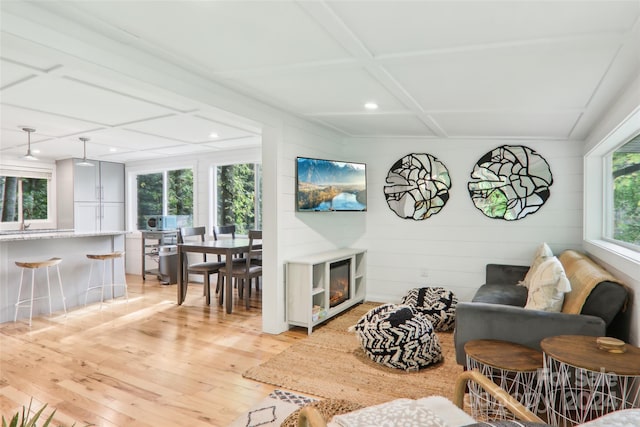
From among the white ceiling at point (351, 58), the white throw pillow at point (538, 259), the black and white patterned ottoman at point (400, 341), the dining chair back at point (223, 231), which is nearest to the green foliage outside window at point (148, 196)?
the dining chair back at point (223, 231)

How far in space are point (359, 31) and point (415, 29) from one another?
281 millimetres

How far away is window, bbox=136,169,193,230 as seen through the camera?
7152mm

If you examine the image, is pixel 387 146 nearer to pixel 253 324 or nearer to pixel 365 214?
pixel 365 214

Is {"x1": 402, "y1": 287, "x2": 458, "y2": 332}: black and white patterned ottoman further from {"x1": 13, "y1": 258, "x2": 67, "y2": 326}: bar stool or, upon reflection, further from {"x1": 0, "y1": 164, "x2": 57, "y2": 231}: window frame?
{"x1": 0, "y1": 164, "x2": 57, "y2": 231}: window frame

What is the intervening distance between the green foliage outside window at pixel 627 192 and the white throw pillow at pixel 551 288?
0.76 meters

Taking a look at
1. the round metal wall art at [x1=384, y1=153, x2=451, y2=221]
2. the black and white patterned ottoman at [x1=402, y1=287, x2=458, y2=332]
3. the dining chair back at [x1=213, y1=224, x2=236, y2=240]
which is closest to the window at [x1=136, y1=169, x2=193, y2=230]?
the dining chair back at [x1=213, y1=224, x2=236, y2=240]

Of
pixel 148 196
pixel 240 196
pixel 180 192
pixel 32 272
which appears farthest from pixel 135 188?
pixel 32 272

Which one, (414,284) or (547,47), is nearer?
(547,47)

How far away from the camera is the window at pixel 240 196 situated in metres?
6.43

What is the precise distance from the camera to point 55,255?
488 cm

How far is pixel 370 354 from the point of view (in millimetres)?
3318

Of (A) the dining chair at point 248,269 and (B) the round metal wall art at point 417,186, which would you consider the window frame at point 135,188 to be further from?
(B) the round metal wall art at point 417,186

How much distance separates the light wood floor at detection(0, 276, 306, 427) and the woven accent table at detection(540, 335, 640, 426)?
182 cm

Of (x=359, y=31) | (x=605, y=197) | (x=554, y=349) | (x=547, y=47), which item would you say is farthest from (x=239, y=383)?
(x=605, y=197)
